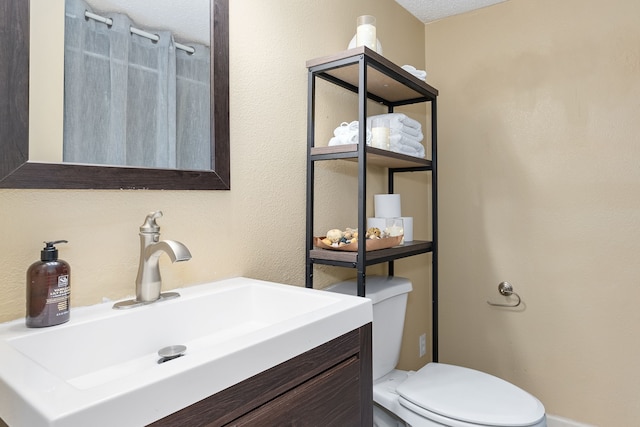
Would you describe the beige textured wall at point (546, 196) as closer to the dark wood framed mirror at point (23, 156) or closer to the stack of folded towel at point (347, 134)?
the stack of folded towel at point (347, 134)

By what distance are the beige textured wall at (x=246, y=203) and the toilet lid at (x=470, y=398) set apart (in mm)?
517

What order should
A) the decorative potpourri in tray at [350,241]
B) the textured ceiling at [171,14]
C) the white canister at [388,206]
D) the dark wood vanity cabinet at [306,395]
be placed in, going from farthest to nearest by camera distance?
the white canister at [388,206] < the decorative potpourri in tray at [350,241] < the textured ceiling at [171,14] < the dark wood vanity cabinet at [306,395]

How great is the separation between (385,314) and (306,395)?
2.79ft

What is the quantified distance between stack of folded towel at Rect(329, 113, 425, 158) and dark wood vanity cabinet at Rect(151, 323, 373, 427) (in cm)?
73

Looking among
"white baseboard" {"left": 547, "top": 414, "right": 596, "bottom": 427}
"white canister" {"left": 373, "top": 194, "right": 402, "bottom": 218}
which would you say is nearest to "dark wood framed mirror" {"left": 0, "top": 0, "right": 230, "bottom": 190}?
"white canister" {"left": 373, "top": 194, "right": 402, "bottom": 218}

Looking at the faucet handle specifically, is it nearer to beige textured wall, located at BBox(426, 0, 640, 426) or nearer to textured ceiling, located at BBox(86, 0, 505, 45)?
textured ceiling, located at BBox(86, 0, 505, 45)

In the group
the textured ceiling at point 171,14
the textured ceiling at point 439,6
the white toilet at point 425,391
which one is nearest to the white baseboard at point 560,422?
the white toilet at point 425,391

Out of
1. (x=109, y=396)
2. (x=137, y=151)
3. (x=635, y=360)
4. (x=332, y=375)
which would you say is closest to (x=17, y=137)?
(x=137, y=151)

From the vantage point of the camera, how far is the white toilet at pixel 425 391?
127 cm

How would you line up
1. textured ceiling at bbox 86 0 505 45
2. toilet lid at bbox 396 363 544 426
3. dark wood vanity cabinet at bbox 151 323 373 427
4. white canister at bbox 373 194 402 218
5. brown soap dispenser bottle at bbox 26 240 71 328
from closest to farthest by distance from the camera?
dark wood vanity cabinet at bbox 151 323 373 427 < brown soap dispenser bottle at bbox 26 240 71 328 < textured ceiling at bbox 86 0 505 45 < toilet lid at bbox 396 363 544 426 < white canister at bbox 373 194 402 218

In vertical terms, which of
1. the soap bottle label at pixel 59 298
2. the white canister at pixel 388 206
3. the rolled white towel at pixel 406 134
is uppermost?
the rolled white towel at pixel 406 134

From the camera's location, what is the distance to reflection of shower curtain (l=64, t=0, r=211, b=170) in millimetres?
877

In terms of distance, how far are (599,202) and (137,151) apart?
6.45 ft

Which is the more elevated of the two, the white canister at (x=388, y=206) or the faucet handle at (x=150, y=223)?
the white canister at (x=388, y=206)
